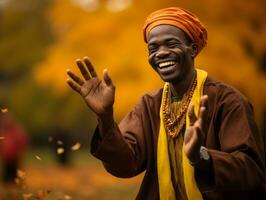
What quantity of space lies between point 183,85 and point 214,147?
38cm

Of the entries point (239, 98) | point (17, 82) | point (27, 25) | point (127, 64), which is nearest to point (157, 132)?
point (239, 98)

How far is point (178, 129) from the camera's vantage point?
179 inches

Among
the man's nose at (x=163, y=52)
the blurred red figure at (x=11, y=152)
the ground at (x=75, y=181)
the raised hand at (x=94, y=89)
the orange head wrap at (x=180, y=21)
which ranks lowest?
the ground at (x=75, y=181)

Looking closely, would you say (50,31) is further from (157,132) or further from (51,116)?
(157,132)

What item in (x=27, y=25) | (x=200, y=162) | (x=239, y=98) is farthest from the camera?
(x=27, y=25)

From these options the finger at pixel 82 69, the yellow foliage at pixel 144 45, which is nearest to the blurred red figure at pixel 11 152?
the yellow foliage at pixel 144 45

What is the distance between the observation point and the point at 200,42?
15.1 feet

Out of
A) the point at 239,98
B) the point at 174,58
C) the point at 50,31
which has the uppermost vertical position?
the point at 174,58

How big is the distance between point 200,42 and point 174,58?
0.69ft

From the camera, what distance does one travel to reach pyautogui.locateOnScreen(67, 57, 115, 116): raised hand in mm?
4352

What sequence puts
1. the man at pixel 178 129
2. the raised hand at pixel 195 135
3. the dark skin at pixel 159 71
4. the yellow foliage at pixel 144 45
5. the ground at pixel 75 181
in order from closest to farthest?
the raised hand at pixel 195 135 → the man at pixel 178 129 → the dark skin at pixel 159 71 → the yellow foliage at pixel 144 45 → the ground at pixel 75 181

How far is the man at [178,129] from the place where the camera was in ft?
14.0

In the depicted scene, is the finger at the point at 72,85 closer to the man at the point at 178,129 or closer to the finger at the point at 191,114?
the man at the point at 178,129

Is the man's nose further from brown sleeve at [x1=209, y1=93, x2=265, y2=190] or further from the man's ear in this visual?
brown sleeve at [x1=209, y1=93, x2=265, y2=190]
